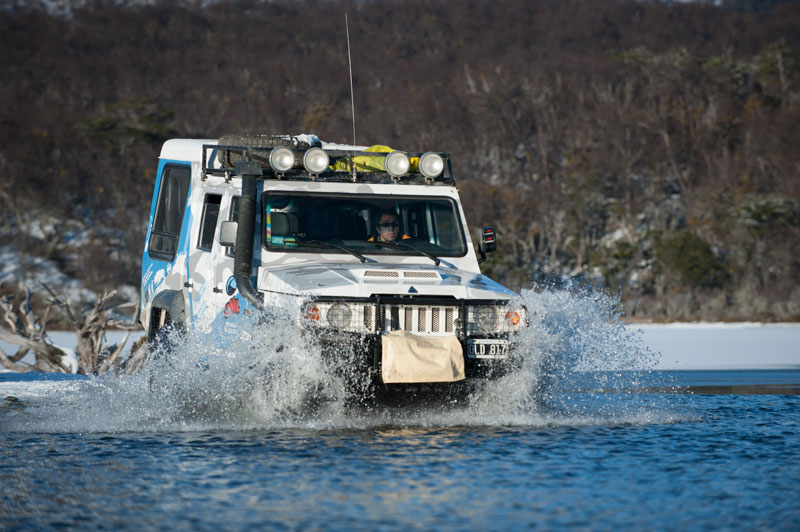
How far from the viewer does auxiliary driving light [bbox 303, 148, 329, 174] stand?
10.2m

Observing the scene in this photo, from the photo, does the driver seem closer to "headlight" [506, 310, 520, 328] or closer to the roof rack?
the roof rack

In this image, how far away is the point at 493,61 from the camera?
56.5m

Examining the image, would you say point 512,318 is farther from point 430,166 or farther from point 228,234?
point 228,234

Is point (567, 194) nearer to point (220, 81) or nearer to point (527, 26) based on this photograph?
point (220, 81)

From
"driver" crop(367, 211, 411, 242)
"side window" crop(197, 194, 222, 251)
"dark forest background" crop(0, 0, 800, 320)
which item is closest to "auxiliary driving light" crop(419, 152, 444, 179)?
"driver" crop(367, 211, 411, 242)

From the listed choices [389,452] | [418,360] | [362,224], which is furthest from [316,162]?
[389,452]

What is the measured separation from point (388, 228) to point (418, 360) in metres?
2.15

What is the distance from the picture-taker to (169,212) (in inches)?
456

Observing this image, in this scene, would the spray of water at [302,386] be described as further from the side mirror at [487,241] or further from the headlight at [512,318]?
the side mirror at [487,241]

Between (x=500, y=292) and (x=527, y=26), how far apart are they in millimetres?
62435

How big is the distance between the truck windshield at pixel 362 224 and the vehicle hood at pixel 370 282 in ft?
1.62

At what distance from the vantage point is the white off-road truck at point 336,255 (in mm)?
8672

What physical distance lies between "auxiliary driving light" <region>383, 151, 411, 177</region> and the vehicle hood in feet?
3.99

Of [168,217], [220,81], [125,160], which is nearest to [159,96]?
[220,81]
